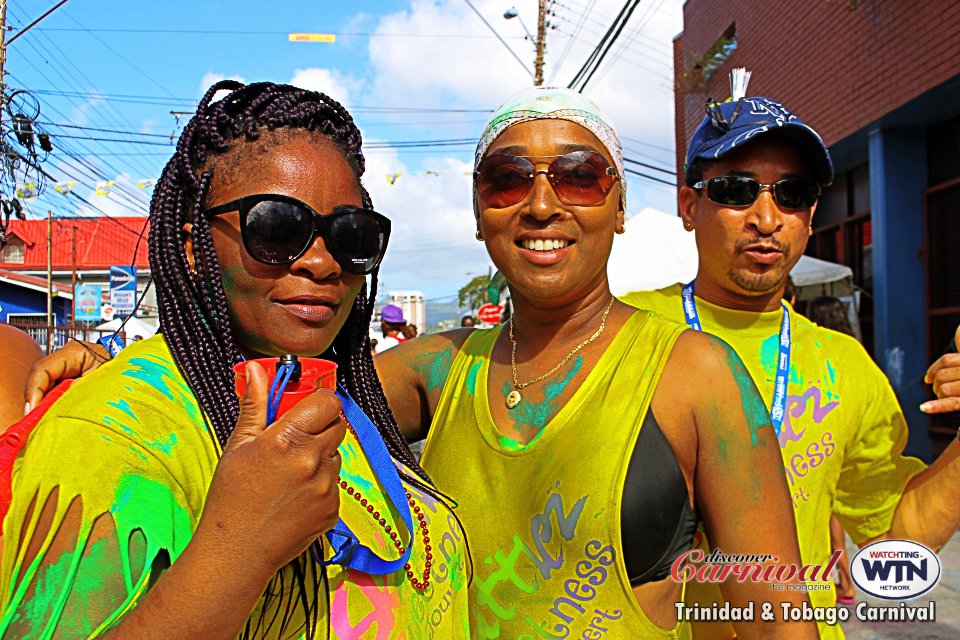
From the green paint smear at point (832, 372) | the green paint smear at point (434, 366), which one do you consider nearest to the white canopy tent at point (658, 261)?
the green paint smear at point (832, 372)

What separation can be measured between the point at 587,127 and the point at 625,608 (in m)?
1.32

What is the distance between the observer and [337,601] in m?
1.40

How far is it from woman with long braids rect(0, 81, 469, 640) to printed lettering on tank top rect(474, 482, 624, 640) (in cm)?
14

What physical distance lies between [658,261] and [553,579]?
7.31 meters

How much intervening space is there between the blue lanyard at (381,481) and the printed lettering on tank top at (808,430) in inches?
55.1

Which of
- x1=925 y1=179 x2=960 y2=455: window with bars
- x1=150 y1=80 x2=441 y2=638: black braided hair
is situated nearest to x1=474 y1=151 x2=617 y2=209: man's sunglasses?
x1=150 y1=80 x2=441 y2=638: black braided hair

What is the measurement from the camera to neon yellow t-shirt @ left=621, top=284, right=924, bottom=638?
2.37 metres

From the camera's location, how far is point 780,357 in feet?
8.35

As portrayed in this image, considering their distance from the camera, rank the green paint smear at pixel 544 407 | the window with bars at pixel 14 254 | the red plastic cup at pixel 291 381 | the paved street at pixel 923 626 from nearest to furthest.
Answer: the red plastic cup at pixel 291 381
the green paint smear at pixel 544 407
the paved street at pixel 923 626
the window with bars at pixel 14 254

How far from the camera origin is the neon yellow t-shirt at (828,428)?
2.37 metres

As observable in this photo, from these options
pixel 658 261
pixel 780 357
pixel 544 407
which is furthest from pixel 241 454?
pixel 658 261

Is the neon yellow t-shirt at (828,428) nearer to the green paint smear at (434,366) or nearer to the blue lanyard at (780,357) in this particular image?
the blue lanyard at (780,357)

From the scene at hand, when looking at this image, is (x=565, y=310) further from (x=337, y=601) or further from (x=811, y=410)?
(x=337, y=601)

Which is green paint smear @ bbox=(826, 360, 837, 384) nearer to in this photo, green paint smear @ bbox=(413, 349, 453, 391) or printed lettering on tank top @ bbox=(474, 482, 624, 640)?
printed lettering on tank top @ bbox=(474, 482, 624, 640)
